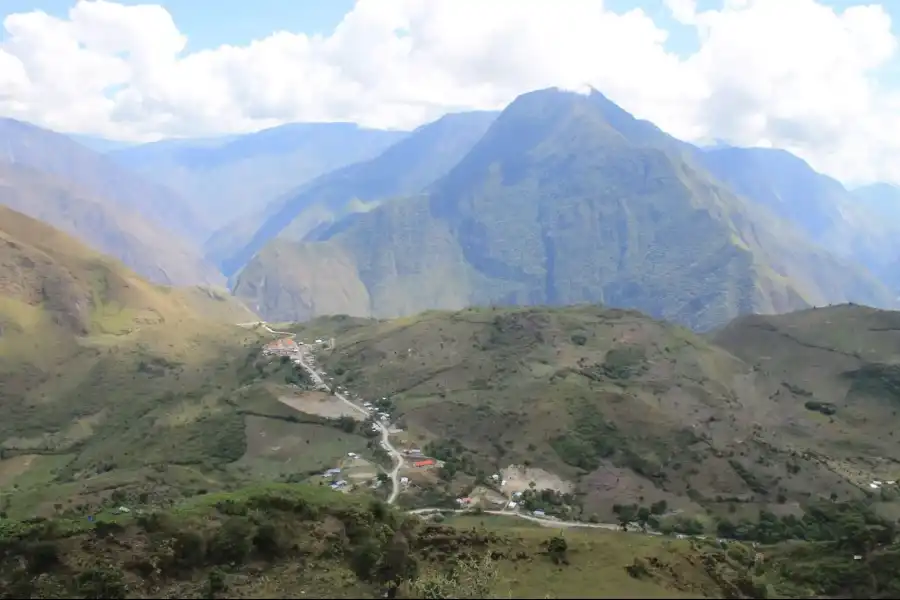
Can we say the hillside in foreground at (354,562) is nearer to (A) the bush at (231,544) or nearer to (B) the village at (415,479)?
(A) the bush at (231,544)

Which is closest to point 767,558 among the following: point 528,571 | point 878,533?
point 878,533

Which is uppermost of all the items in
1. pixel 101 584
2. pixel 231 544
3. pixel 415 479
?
pixel 231 544

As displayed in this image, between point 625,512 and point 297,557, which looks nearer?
point 297,557

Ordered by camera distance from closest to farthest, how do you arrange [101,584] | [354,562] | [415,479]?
[101,584], [354,562], [415,479]

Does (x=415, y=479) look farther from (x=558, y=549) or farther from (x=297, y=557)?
(x=297, y=557)

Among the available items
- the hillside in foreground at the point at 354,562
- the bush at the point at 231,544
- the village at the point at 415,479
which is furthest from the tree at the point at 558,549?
the village at the point at 415,479

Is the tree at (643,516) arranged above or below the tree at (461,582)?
below

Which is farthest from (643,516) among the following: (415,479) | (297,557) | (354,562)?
(297,557)

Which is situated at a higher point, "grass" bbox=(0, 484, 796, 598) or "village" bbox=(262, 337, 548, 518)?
"grass" bbox=(0, 484, 796, 598)

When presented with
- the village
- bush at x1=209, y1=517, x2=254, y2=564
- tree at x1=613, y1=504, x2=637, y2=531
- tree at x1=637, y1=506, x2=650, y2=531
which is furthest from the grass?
tree at x1=613, y1=504, x2=637, y2=531

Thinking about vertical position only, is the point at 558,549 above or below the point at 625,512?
above

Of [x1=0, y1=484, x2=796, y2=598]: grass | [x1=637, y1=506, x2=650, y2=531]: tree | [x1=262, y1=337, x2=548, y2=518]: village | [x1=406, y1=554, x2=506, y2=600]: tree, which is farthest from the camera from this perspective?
[x1=262, y1=337, x2=548, y2=518]: village

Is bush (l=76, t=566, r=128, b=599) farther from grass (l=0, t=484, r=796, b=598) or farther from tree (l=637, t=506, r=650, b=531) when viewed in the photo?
tree (l=637, t=506, r=650, b=531)

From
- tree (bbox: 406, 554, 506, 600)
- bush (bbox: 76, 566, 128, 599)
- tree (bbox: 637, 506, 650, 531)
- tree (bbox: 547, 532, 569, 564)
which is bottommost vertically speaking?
tree (bbox: 637, 506, 650, 531)
